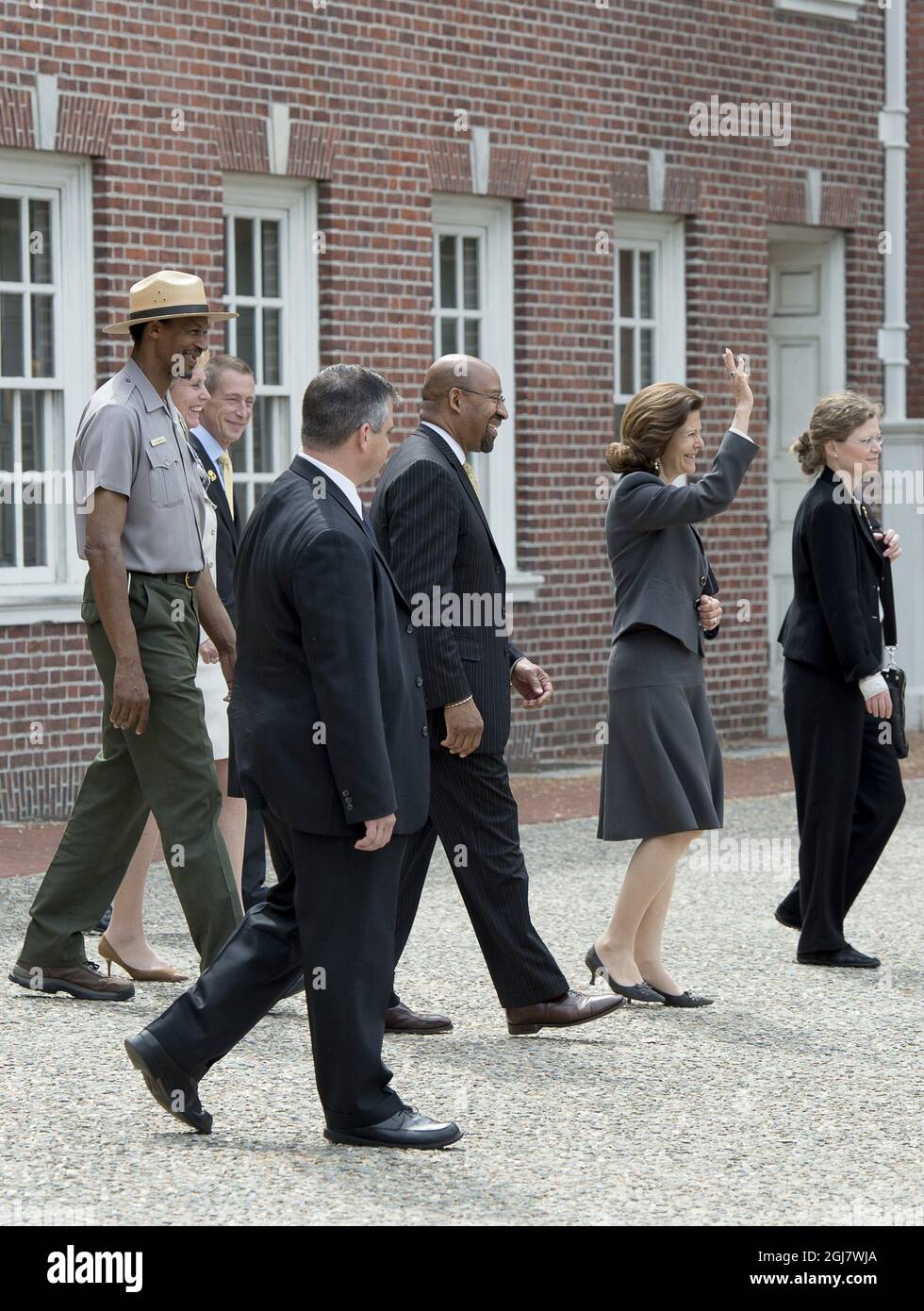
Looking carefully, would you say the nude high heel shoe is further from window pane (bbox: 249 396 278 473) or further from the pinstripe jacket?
Result: window pane (bbox: 249 396 278 473)

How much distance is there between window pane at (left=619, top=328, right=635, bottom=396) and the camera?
15.2 meters

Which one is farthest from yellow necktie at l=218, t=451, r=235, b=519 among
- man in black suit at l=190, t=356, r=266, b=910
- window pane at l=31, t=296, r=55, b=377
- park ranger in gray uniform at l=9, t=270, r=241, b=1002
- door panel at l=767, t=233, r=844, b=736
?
door panel at l=767, t=233, r=844, b=736

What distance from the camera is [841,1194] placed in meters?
5.13

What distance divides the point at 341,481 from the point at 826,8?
1199 centimetres

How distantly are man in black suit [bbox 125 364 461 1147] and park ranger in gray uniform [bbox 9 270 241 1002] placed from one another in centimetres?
134

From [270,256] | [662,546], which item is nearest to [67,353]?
[270,256]

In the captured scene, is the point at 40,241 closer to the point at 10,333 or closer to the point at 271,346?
the point at 10,333

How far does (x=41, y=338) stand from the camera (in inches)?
465

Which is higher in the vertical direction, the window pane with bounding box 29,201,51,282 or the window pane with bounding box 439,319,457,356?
the window pane with bounding box 29,201,51,282

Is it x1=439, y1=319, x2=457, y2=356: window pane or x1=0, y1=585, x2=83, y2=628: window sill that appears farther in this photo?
x1=439, y1=319, x2=457, y2=356: window pane

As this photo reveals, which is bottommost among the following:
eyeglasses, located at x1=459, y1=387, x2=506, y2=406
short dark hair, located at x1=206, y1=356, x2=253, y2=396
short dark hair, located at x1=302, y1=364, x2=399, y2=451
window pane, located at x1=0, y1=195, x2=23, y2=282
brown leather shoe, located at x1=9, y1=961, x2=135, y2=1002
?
brown leather shoe, located at x1=9, y1=961, x2=135, y2=1002

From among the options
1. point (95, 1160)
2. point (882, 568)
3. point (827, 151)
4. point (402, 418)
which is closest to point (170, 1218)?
point (95, 1160)

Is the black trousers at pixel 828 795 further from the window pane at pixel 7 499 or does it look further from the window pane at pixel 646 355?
the window pane at pixel 646 355

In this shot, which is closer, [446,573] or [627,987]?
[446,573]
